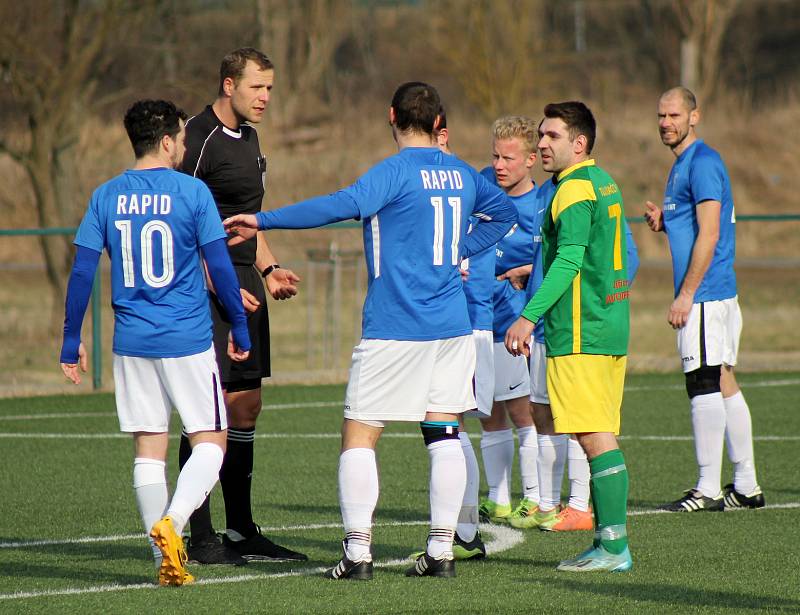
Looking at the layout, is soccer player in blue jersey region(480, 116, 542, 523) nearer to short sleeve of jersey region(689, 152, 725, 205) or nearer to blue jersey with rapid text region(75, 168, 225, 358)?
short sleeve of jersey region(689, 152, 725, 205)

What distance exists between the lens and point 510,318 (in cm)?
797

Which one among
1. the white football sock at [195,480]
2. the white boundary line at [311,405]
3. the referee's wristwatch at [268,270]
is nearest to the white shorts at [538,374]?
the referee's wristwatch at [268,270]

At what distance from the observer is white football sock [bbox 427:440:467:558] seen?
6.07 metres

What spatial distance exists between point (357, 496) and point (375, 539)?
1.26 meters

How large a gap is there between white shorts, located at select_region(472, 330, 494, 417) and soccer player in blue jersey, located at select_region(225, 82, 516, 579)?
2.67 feet

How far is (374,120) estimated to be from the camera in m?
36.4

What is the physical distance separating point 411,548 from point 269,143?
2579 cm

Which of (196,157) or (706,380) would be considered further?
(706,380)

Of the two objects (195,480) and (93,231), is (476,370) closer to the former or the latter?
(195,480)

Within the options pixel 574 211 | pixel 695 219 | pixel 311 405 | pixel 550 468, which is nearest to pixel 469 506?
→ pixel 550 468

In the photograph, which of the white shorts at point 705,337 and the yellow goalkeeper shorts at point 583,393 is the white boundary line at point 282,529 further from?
the yellow goalkeeper shorts at point 583,393

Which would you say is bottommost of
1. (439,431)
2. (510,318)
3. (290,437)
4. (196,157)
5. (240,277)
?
(290,437)

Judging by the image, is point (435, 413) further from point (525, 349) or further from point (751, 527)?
point (751, 527)

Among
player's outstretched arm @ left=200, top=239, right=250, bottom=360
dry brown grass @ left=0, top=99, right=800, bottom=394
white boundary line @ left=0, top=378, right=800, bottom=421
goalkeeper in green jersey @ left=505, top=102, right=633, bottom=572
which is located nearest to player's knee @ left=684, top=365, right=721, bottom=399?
goalkeeper in green jersey @ left=505, top=102, right=633, bottom=572
